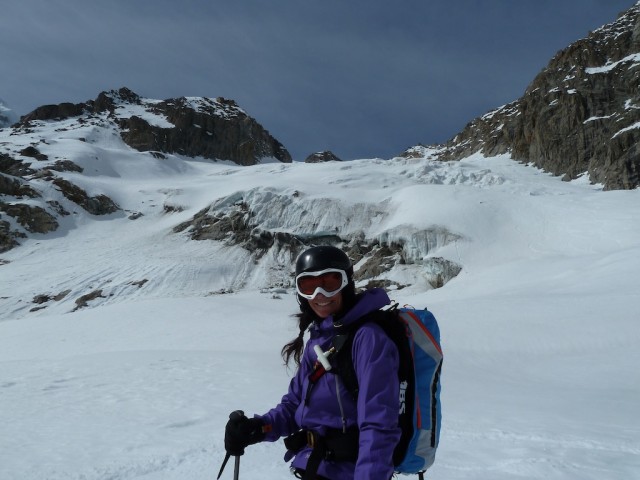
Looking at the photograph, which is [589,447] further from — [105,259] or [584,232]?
[105,259]

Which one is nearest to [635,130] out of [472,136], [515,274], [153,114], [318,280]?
[515,274]

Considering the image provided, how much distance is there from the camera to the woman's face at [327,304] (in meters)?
2.39

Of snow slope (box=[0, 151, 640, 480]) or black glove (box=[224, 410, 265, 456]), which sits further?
snow slope (box=[0, 151, 640, 480])

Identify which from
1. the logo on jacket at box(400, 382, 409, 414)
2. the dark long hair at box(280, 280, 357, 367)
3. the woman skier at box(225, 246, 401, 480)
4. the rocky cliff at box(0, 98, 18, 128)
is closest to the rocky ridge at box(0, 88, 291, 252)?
the dark long hair at box(280, 280, 357, 367)

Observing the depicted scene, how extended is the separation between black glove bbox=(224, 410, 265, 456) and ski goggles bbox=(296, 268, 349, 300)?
0.80m

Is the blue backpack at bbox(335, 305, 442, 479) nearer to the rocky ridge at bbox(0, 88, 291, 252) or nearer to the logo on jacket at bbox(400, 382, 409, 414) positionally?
the logo on jacket at bbox(400, 382, 409, 414)

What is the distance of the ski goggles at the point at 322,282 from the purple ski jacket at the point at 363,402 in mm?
161

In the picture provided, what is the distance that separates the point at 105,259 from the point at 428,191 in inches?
1162

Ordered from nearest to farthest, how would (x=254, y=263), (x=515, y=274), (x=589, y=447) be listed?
(x=589, y=447) → (x=515, y=274) → (x=254, y=263)

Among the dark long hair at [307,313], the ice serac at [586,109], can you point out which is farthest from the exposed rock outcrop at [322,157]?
the dark long hair at [307,313]

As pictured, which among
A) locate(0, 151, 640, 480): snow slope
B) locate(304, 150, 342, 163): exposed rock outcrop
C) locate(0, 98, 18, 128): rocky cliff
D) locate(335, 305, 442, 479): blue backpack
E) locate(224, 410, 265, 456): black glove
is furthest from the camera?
locate(0, 98, 18, 128): rocky cliff

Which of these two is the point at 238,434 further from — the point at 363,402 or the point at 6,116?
the point at 6,116

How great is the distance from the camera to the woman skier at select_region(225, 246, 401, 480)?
1.87 metres

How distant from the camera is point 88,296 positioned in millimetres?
31156
